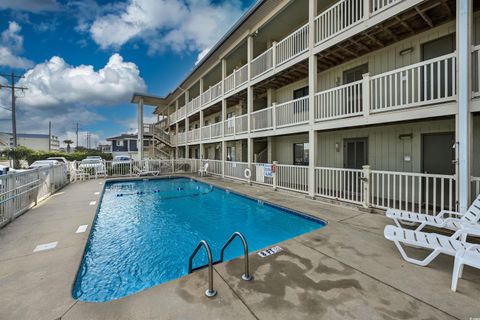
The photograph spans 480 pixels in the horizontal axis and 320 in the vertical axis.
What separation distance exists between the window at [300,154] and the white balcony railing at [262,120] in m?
2.29

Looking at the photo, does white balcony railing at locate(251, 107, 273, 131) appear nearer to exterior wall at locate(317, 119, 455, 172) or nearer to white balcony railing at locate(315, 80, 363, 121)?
white balcony railing at locate(315, 80, 363, 121)

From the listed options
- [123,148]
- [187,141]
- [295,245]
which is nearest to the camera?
[295,245]

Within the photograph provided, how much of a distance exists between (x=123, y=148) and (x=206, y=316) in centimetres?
4794

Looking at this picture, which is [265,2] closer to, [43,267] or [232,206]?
[232,206]

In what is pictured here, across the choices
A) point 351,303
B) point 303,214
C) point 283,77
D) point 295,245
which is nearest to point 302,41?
point 283,77

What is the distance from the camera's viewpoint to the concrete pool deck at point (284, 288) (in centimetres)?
237

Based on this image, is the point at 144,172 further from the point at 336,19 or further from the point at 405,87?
the point at 405,87

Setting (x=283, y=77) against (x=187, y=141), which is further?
(x=187, y=141)

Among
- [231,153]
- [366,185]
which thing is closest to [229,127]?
[231,153]

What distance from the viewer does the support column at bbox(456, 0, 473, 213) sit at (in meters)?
4.53

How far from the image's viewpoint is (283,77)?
11.1 meters

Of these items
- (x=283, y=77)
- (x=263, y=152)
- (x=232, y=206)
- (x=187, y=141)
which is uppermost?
(x=283, y=77)

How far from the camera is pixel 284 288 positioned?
2807mm

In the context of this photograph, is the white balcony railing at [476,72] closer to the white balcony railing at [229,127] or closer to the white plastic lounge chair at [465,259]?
the white plastic lounge chair at [465,259]
